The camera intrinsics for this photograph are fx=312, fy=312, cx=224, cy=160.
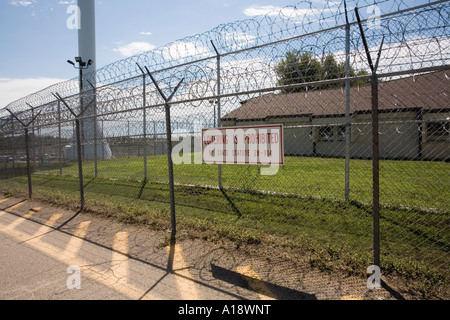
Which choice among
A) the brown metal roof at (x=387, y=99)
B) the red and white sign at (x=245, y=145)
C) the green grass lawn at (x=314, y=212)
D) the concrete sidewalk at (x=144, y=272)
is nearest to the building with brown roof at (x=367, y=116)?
the brown metal roof at (x=387, y=99)

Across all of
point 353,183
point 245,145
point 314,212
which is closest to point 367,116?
point 353,183

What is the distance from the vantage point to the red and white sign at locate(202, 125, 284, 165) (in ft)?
14.1

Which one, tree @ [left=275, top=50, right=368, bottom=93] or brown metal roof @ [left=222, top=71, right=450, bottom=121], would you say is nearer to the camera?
tree @ [left=275, top=50, right=368, bottom=93]

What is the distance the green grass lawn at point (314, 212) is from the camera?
371 cm

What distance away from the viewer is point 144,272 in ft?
11.9

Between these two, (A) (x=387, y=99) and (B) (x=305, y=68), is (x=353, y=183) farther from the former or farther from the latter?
(A) (x=387, y=99)

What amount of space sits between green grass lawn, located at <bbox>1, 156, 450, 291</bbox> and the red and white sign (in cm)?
107

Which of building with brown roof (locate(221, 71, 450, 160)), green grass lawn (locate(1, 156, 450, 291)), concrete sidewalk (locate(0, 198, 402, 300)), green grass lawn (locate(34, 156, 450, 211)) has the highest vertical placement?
building with brown roof (locate(221, 71, 450, 160))

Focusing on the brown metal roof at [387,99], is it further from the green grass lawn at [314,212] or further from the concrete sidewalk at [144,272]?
the concrete sidewalk at [144,272]

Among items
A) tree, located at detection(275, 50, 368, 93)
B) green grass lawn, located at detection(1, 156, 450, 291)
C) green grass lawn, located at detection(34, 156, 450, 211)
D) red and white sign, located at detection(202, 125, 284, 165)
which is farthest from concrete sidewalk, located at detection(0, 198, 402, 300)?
tree, located at detection(275, 50, 368, 93)

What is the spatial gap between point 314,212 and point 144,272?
3088 mm

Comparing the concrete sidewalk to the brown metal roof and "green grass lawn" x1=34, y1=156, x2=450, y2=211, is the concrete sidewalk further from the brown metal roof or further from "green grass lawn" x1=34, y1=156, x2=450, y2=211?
the brown metal roof
